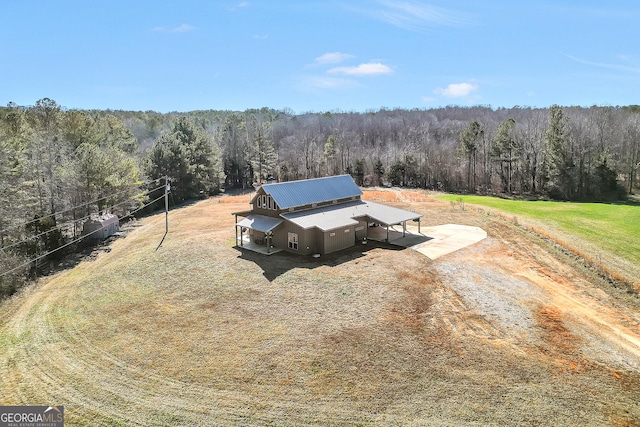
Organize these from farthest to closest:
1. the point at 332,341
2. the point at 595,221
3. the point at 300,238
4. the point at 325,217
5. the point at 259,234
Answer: the point at 595,221 < the point at 259,234 < the point at 325,217 < the point at 300,238 < the point at 332,341

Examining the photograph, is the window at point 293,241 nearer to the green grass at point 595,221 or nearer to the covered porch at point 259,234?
the covered porch at point 259,234

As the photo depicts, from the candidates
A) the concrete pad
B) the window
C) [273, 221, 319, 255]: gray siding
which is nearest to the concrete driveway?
the concrete pad

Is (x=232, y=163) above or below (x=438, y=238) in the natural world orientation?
above

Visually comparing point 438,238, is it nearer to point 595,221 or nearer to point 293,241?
point 293,241

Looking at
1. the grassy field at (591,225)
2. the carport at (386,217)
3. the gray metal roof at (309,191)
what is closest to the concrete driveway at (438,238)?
the carport at (386,217)

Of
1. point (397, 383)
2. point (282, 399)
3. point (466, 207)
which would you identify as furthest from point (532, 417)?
point (466, 207)

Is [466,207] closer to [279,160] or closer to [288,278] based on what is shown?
[288,278]

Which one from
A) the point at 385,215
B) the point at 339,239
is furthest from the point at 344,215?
the point at 385,215
